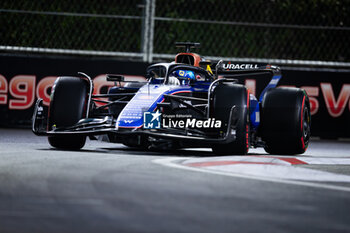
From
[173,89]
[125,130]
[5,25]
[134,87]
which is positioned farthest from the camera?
[5,25]

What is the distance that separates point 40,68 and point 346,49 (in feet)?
19.0

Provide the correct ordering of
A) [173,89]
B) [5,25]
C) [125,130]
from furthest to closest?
[5,25] → [173,89] → [125,130]

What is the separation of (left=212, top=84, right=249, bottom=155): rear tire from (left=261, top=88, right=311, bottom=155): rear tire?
2.64 feet

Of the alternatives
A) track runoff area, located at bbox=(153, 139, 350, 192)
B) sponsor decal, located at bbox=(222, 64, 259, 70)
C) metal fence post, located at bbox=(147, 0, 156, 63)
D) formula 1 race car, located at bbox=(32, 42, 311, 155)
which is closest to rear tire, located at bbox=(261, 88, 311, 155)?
formula 1 race car, located at bbox=(32, 42, 311, 155)

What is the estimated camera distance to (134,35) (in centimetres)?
1289

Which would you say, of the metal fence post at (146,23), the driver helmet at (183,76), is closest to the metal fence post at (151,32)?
the metal fence post at (146,23)

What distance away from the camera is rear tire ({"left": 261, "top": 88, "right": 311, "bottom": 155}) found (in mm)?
8617

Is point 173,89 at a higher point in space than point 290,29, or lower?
lower

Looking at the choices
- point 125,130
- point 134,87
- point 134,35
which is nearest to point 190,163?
point 125,130

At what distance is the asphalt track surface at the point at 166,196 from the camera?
12.6ft

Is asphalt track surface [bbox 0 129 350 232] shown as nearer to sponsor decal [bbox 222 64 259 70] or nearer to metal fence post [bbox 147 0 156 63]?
sponsor decal [bbox 222 64 259 70]

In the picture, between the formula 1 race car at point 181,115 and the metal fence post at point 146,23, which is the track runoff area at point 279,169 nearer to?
the formula 1 race car at point 181,115

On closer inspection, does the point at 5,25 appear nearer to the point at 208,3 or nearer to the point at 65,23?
the point at 65,23

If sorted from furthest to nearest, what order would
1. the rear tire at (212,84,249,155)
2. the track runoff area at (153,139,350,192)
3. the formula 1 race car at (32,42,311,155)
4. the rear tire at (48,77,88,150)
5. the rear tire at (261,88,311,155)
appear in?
1. the rear tire at (261,88,311,155)
2. the rear tire at (48,77,88,150)
3. the rear tire at (212,84,249,155)
4. the formula 1 race car at (32,42,311,155)
5. the track runoff area at (153,139,350,192)
